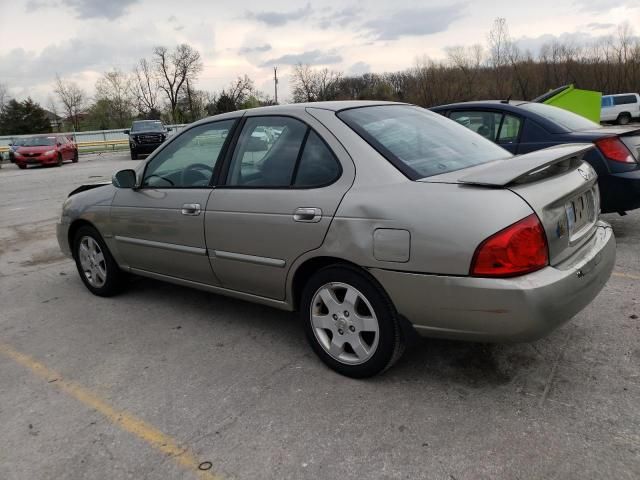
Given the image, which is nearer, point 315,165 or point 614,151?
point 315,165

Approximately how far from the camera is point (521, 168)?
2.59 meters

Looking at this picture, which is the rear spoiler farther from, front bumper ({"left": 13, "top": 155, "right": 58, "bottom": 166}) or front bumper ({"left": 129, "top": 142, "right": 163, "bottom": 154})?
front bumper ({"left": 129, "top": 142, "right": 163, "bottom": 154})

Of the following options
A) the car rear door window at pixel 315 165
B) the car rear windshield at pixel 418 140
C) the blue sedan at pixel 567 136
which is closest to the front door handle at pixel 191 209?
the car rear door window at pixel 315 165

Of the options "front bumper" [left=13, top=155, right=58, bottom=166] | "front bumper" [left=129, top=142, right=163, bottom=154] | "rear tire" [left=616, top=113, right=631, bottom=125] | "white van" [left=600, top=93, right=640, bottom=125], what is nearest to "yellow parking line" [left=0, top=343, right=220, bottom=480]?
"front bumper" [left=13, top=155, right=58, bottom=166]

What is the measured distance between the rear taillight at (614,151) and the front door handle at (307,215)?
149 inches

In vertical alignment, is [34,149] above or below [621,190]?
above

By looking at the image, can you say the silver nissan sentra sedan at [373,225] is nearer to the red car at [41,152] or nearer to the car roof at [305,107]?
the car roof at [305,107]

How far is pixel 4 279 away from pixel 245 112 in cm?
371

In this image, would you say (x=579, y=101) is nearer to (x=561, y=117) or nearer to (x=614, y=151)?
(x=561, y=117)

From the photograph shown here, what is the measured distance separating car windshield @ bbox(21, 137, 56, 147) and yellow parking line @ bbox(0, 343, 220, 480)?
22.7 m

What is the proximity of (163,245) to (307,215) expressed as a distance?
1.48 metres

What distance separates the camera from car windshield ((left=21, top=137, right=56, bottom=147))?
2316cm

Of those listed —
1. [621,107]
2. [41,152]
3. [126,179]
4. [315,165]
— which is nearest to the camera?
[315,165]

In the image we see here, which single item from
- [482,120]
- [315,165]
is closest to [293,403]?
[315,165]
